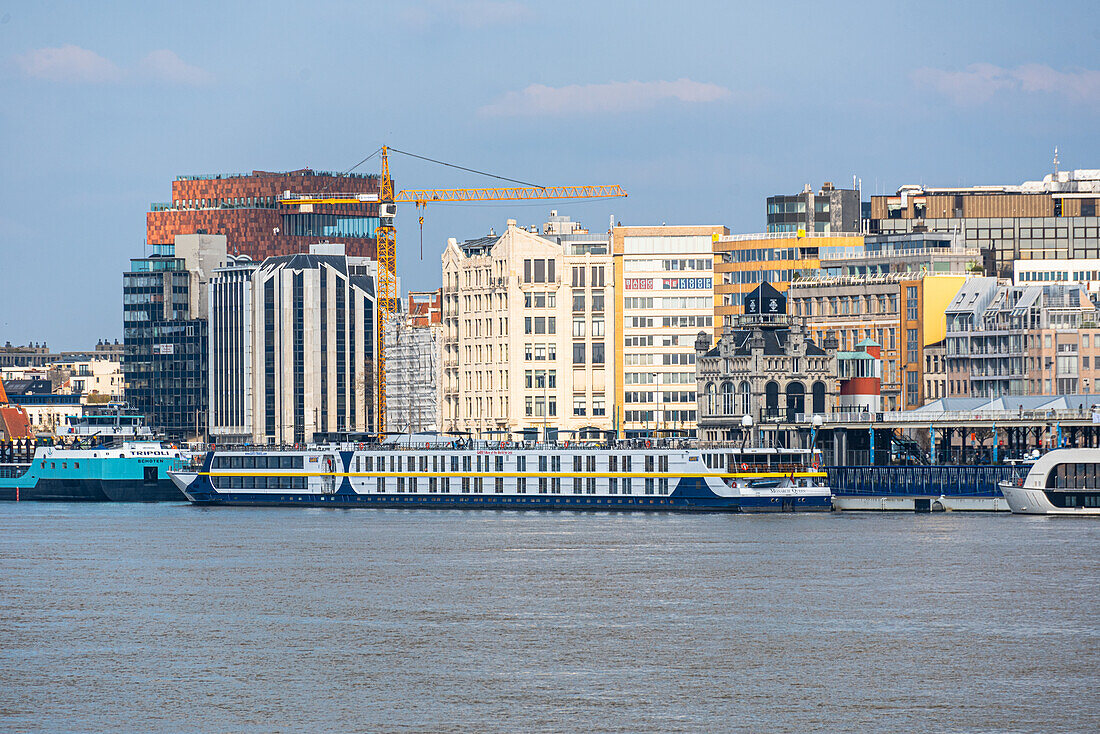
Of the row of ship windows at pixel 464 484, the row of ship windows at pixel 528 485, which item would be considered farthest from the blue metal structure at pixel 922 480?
the row of ship windows at pixel 464 484

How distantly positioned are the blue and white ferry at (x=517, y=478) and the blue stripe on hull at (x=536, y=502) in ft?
0.30

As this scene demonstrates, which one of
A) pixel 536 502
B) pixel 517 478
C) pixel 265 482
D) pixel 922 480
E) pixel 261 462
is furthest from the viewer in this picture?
pixel 261 462

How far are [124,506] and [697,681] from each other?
135 m

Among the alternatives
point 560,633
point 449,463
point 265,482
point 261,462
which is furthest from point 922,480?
point 560,633

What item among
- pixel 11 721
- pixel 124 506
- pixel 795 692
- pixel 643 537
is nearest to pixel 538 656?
pixel 795 692

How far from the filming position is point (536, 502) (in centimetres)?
17288

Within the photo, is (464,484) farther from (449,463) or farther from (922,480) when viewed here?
(922,480)

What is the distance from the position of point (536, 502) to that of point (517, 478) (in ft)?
10.1

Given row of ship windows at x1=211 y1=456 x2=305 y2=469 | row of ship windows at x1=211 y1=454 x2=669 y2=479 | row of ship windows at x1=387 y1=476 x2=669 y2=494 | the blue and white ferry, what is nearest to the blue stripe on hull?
the blue and white ferry

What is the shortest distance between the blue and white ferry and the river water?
27.5 m

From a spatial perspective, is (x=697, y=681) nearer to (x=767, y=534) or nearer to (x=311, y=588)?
(x=311, y=588)

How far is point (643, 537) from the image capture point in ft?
432

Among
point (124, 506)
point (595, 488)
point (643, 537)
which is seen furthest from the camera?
point (124, 506)

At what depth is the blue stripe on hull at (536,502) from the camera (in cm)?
15975
